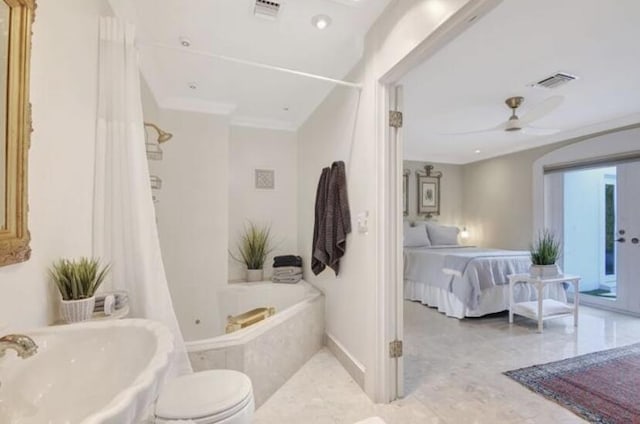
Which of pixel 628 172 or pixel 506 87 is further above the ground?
pixel 506 87

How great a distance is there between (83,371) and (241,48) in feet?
7.43

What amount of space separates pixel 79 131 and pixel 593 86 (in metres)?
4.23

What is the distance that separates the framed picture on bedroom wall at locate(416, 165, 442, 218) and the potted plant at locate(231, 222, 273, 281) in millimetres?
3477

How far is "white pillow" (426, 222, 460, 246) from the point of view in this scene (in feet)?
18.3

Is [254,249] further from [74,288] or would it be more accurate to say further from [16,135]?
[16,135]

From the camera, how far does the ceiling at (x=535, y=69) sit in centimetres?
202

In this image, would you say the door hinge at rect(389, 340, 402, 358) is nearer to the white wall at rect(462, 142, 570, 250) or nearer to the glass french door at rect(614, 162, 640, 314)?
the glass french door at rect(614, 162, 640, 314)

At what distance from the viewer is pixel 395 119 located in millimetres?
2035

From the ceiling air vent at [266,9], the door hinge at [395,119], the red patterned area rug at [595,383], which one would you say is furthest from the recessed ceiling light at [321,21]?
the red patterned area rug at [595,383]

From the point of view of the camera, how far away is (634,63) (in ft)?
8.59

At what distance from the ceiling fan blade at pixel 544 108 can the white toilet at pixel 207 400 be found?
3174mm

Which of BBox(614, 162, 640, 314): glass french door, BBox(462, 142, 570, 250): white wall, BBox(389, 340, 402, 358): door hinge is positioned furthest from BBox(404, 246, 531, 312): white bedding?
BBox(389, 340, 402, 358): door hinge

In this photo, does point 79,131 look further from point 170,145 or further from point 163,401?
point 170,145

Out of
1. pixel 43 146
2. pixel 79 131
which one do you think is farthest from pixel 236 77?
pixel 43 146
